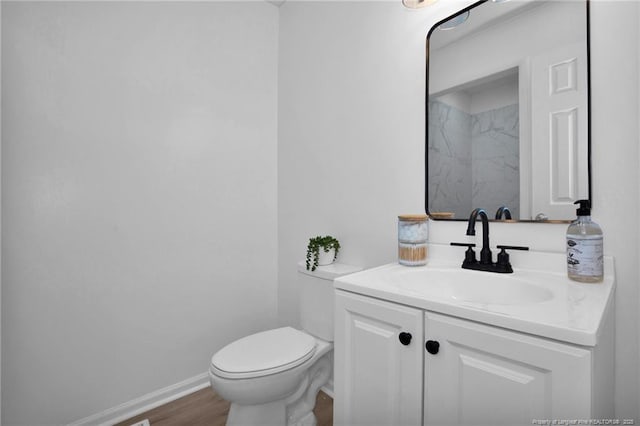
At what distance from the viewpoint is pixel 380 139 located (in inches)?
61.8

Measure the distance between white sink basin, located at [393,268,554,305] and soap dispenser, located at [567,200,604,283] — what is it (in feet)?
0.41

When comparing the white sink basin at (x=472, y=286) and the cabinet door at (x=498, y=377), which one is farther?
the white sink basin at (x=472, y=286)

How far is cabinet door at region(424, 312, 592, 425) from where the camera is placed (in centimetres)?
61

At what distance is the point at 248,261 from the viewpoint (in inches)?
81.5

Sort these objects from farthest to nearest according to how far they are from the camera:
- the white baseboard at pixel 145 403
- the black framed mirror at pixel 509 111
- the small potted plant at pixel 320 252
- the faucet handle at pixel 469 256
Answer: the small potted plant at pixel 320 252
the white baseboard at pixel 145 403
the faucet handle at pixel 469 256
the black framed mirror at pixel 509 111

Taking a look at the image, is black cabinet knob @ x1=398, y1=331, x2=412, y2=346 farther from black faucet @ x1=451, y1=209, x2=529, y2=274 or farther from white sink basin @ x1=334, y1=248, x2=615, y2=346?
black faucet @ x1=451, y1=209, x2=529, y2=274

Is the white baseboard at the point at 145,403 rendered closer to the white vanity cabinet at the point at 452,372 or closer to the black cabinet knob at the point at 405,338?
the white vanity cabinet at the point at 452,372

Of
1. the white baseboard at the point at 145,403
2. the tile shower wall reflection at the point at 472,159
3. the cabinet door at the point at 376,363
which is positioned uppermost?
the tile shower wall reflection at the point at 472,159

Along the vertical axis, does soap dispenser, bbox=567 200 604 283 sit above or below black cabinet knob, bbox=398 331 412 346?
above

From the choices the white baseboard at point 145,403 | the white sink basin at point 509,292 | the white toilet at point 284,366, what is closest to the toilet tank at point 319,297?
the white toilet at point 284,366

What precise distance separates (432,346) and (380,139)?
41.1 inches

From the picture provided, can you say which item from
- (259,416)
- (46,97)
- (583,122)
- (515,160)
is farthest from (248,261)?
(583,122)

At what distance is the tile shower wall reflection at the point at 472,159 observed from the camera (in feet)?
3.87

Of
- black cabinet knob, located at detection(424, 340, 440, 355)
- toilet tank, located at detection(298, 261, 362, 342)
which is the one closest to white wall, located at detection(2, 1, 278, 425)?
toilet tank, located at detection(298, 261, 362, 342)
